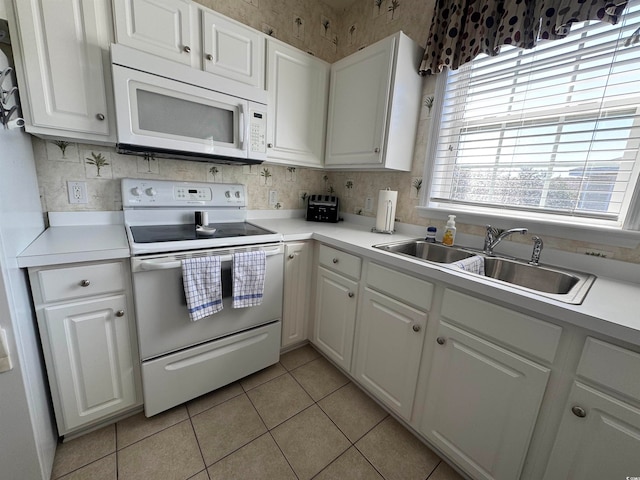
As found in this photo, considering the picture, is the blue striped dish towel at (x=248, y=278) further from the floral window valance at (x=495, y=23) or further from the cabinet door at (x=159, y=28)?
the floral window valance at (x=495, y=23)

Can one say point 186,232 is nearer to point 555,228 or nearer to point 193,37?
point 193,37

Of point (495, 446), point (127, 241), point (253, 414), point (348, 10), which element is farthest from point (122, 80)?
point (495, 446)

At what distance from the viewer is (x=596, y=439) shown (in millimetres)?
767

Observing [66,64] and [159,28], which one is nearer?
[66,64]

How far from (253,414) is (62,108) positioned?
1724 millimetres

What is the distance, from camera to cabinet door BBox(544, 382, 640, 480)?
0.72m

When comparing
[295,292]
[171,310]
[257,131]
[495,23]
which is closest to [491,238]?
[495,23]

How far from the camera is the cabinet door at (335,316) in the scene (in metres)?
1.57

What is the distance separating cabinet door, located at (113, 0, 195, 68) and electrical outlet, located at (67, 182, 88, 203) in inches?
29.8

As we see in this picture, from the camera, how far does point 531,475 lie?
907mm

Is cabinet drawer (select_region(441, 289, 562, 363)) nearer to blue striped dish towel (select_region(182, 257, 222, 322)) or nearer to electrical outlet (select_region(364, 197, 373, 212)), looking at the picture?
blue striped dish towel (select_region(182, 257, 222, 322))

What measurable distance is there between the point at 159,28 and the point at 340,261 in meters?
1.52

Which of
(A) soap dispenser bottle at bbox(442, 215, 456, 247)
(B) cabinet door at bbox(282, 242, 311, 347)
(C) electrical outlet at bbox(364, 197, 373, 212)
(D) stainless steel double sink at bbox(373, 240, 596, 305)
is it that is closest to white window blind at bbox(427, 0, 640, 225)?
(A) soap dispenser bottle at bbox(442, 215, 456, 247)

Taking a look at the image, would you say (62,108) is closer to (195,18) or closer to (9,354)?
(195,18)
